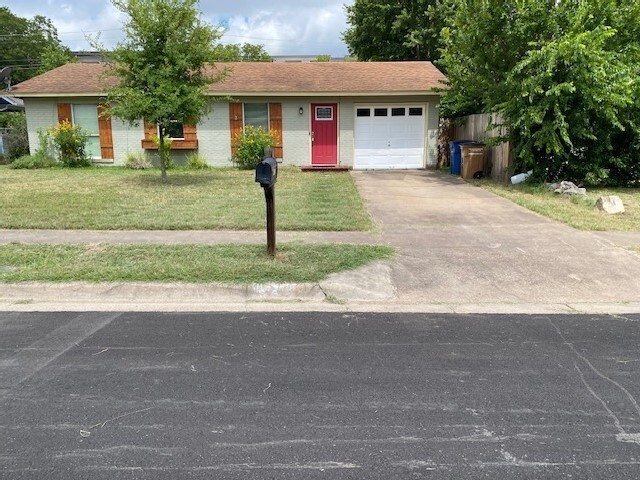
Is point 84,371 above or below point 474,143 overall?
below

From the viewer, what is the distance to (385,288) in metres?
6.19

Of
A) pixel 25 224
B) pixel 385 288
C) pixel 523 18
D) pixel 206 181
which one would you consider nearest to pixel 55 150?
pixel 206 181

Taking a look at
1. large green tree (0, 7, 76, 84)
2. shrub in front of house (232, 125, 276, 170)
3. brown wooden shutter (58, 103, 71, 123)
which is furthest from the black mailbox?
large green tree (0, 7, 76, 84)

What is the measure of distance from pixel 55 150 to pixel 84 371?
1835 centimetres

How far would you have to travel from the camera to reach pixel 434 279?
6516mm

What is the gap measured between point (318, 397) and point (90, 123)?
62.5 feet

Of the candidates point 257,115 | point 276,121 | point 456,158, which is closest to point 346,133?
point 276,121

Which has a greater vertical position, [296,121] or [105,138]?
[296,121]

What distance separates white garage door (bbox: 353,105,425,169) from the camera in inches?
777

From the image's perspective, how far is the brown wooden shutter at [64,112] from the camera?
63.9ft

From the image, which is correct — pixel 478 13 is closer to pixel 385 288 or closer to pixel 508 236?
pixel 508 236

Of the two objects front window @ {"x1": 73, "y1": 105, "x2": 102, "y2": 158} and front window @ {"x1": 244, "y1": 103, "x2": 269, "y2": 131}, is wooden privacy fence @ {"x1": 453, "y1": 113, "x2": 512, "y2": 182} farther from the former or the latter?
front window @ {"x1": 73, "y1": 105, "x2": 102, "y2": 158}

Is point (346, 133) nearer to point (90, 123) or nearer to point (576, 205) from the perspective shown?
point (90, 123)

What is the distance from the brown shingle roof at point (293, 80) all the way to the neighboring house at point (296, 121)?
39 mm
